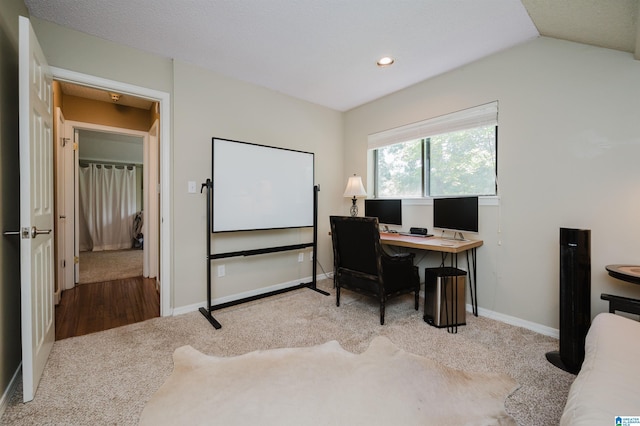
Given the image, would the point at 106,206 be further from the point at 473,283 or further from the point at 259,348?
the point at 473,283

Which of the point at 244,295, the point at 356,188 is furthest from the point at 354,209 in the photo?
the point at 244,295

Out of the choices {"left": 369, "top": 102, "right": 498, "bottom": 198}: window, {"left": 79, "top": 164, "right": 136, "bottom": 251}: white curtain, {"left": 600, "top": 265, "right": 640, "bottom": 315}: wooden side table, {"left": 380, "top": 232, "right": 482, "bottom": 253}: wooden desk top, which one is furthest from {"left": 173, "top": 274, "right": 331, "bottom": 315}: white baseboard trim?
{"left": 79, "top": 164, "right": 136, "bottom": 251}: white curtain

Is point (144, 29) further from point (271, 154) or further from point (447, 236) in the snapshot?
point (447, 236)

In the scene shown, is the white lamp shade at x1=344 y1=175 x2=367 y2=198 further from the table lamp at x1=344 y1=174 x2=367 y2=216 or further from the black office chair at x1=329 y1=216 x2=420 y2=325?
the black office chair at x1=329 y1=216 x2=420 y2=325

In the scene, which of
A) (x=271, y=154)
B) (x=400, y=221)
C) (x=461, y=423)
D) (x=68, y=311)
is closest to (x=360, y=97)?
(x=271, y=154)

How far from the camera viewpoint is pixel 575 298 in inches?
69.3

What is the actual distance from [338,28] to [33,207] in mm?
2385

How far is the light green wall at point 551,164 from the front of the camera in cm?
194

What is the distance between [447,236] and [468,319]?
85 cm

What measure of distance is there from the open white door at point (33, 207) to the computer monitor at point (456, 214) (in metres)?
3.20

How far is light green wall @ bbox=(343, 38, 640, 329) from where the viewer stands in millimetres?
1938

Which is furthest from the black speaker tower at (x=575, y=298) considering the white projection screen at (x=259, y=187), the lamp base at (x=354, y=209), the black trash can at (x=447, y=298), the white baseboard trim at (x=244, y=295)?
the white baseboard trim at (x=244, y=295)

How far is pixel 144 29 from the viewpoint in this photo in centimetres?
218

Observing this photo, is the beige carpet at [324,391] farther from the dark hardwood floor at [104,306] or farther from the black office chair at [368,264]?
the dark hardwood floor at [104,306]
